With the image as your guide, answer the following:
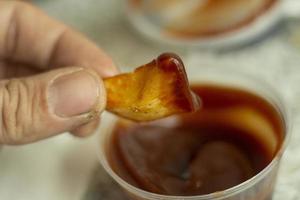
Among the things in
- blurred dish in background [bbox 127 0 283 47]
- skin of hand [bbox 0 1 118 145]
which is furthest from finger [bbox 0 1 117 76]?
blurred dish in background [bbox 127 0 283 47]

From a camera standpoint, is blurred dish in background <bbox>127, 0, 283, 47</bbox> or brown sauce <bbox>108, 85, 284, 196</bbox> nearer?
brown sauce <bbox>108, 85, 284, 196</bbox>

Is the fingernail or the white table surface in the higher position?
the fingernail

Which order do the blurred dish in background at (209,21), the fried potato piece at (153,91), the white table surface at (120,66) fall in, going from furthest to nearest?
the blurred dish in background at (209,21) → the white table surface at (120,66) → the fried potato piece at (153,91)

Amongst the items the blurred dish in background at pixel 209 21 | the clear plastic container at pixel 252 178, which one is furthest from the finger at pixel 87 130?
the blurred dish in background at pixel 209 21

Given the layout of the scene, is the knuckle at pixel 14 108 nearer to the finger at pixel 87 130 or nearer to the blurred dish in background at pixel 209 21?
the finger at pixel 87 130

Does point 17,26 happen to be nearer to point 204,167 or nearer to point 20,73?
point 20,73

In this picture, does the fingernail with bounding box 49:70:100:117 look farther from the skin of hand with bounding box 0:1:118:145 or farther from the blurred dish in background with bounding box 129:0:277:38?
the blurred dish in background with bounding box 129:0:277:38
